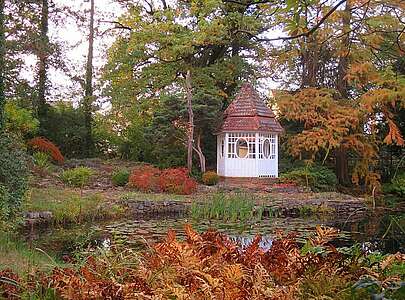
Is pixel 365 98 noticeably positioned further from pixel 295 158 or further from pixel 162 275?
pixel 162 275

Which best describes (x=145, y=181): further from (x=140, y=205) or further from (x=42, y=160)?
(x=42, y=160)

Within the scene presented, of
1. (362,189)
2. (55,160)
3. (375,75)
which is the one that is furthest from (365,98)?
(55,160)

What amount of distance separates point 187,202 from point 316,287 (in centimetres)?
1103

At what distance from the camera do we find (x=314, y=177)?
18.2 metres

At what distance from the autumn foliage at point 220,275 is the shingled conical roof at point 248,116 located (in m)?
16.7

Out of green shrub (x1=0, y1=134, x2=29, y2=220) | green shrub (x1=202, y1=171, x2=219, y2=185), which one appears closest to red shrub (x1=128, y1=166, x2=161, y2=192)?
green shrub (x1=202, y1=171, x2=219, y2=185)

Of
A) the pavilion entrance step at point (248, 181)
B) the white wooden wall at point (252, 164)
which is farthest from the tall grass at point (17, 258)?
the white wooden wall at point (252, 164)

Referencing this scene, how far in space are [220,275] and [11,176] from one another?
21.4 ft

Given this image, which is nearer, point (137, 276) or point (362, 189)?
point (137, 276)

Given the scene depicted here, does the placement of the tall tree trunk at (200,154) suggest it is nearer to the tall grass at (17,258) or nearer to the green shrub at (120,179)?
the green shrub at (120,179)

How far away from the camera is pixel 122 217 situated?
38.4 feet

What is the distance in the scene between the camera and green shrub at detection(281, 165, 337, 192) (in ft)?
59.5

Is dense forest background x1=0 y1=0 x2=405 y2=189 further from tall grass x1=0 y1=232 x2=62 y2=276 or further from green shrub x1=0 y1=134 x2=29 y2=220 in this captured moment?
tall grass x1=0 y1=232 x2=62 y2=276

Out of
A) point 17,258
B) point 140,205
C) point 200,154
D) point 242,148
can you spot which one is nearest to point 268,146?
point 242,148
